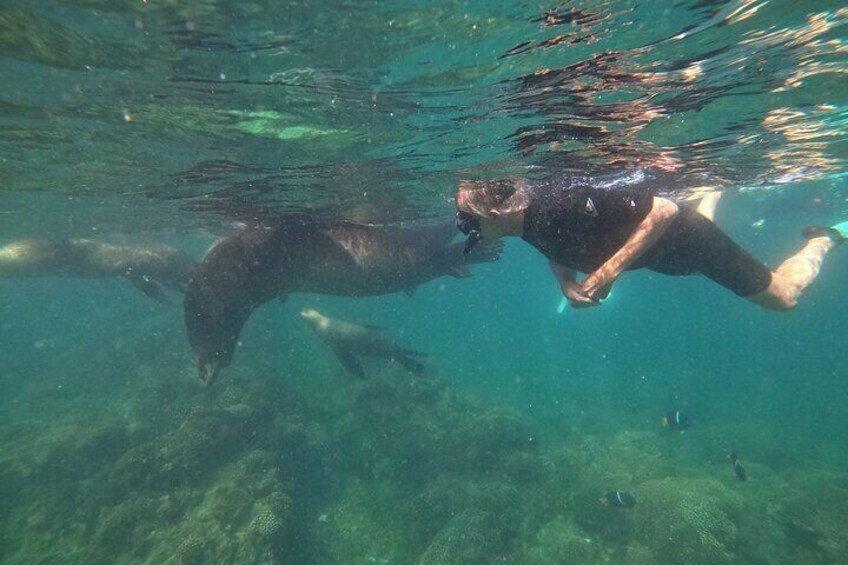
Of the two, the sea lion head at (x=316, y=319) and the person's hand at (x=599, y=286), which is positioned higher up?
the person's hand at (x=599, y=286)

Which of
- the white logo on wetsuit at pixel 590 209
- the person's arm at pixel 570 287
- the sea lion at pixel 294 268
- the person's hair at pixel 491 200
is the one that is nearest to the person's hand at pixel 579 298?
the person's arm at pixel 570 287

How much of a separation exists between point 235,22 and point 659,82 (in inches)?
224

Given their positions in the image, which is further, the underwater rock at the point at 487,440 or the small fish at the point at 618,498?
the underwater rock at the point at 487,440

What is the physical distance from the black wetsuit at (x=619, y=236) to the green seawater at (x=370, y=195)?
6.62ft

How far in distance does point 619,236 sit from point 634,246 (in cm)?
45

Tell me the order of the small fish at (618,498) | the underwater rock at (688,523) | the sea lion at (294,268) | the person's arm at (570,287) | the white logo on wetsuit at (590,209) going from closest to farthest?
1. the person's arm at (570,287)
2. the white logo on wetsuit at (590,209)
3. the sea lion at (294,268)
4. the small fish at (618,498)
5. the underwater rock at (688,523)

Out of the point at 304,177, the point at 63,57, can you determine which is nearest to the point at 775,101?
the point at 304,177

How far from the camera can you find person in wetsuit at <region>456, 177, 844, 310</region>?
4422mm

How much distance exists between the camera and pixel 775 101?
25.9ft

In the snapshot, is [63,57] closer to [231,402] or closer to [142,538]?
[142,538]

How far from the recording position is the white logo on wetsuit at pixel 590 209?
4594 millimetres

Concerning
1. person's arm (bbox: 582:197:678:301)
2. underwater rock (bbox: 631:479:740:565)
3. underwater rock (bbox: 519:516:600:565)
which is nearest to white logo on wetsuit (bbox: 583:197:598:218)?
person's arm (bbox: 582:197:678:301)

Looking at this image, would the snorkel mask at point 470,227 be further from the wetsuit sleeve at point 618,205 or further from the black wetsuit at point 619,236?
the wetsuit sleeve at point 618,205

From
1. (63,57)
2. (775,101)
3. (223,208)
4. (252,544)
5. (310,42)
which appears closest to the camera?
(310,42)
